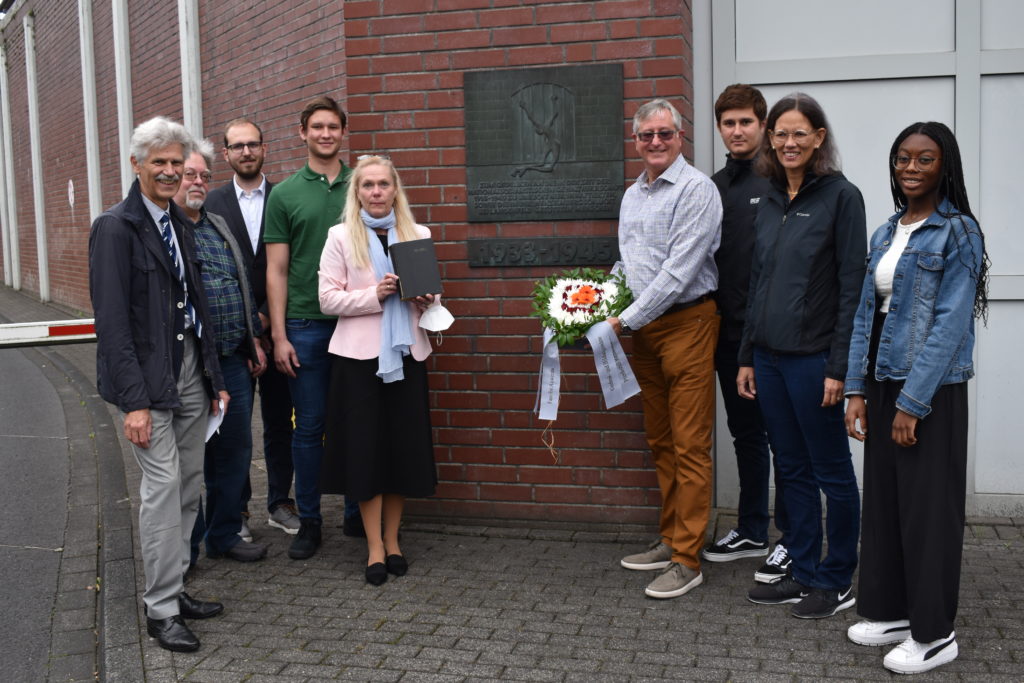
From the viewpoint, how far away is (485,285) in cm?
570

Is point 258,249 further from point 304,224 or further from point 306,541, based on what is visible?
point 306,541

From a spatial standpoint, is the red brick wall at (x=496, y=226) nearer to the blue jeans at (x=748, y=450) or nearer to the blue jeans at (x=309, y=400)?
the blue jeans at (x=748, y=450)

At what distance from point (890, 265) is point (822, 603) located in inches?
57.3

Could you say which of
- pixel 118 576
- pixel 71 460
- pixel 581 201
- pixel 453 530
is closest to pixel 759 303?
pixel 581 201

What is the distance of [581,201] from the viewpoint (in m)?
5.52

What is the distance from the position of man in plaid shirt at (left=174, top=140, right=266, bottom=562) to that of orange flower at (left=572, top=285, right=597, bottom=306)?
5.31ft

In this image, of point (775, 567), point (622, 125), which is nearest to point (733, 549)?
point (775, 567)

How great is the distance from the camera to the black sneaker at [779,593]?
15.0 ft

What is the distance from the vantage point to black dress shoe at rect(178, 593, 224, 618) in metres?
4.58

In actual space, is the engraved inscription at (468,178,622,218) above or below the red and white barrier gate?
above

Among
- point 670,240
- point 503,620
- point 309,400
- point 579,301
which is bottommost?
point 503,620

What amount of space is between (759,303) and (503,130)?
72.8 inches

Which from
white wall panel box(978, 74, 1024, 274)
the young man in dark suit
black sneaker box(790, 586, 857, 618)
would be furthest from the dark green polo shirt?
white wall panel box(978, 74, 1024, 274)

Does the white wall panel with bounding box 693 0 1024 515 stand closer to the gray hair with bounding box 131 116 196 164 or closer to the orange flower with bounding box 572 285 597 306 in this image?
the orange flower with bounding box 572 285 597 306
